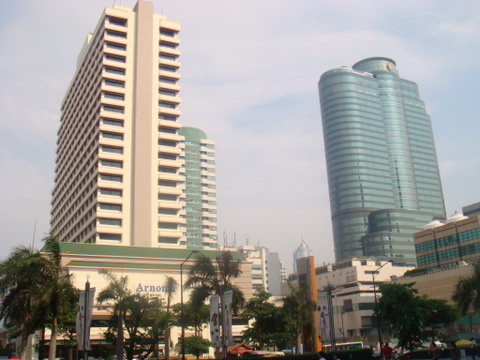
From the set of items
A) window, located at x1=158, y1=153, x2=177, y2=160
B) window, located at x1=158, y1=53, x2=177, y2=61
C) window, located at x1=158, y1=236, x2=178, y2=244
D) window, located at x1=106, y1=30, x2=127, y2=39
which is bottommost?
window, located at x1=158, y1=236, x2=178, y2=244

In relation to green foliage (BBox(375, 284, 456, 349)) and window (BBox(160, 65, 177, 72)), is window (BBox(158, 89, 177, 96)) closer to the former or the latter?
window (BBox(160, 65, 177, 72))

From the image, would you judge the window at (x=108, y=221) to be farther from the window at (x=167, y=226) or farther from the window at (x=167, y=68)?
the window at (x=167, y=68)

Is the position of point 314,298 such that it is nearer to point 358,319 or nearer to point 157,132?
point 157,132

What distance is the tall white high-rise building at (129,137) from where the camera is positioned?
97312 mm

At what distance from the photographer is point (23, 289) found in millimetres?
38094

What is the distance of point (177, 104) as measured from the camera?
356ft

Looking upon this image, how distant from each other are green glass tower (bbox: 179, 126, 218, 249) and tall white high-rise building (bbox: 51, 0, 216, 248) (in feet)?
193

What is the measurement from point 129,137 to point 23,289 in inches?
2616

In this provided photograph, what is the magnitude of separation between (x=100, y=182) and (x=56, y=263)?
5827 cm

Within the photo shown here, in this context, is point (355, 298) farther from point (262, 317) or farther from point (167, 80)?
point (262, 317)

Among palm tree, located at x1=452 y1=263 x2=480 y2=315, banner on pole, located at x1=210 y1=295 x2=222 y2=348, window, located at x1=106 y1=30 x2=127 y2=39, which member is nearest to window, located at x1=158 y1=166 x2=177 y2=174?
window, located at x1=106 y1=30 x2=127 y2=39

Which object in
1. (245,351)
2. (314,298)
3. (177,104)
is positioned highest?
(177,104)

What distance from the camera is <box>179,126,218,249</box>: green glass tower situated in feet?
559

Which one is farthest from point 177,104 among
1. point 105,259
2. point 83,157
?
point 105,259
